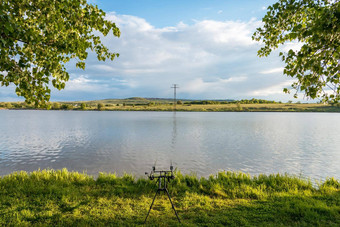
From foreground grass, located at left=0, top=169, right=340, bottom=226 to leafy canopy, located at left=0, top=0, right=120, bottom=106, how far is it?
4.63 meters

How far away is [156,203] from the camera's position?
A: 967cm

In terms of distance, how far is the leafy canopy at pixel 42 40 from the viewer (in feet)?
21.9

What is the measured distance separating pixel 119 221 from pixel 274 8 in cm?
1121

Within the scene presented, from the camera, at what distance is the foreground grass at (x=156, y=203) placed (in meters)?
7.77

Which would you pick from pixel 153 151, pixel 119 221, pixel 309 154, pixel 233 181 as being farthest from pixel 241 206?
pixel 309 154

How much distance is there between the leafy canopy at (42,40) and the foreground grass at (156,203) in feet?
15.2

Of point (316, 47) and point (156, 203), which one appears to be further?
point (156, 203)

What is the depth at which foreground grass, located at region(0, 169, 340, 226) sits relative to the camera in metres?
7.77

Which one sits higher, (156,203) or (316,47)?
(316,47)

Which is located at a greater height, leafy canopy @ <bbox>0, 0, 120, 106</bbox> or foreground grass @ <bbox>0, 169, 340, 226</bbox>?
leafy canopy @ <bbox>0, 0, 120, 106</bbox>

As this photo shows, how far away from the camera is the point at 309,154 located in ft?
95.8

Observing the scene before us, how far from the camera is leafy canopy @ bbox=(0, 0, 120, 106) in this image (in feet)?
21.9

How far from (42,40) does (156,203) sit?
8.71 m

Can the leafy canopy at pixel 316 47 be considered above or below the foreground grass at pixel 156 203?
above
